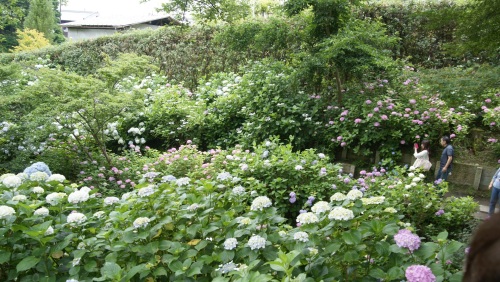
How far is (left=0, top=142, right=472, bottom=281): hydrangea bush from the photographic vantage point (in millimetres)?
1896

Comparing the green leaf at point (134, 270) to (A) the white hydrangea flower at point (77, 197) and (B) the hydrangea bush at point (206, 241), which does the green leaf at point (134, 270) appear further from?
(A) the white hydrangea flower at point (77, 197)

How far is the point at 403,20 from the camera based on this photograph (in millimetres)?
9031

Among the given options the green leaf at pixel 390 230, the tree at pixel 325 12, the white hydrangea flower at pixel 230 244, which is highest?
the tree at pixel 325 12

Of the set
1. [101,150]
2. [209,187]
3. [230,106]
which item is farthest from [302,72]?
[209,187]

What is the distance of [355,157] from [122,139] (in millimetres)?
3903

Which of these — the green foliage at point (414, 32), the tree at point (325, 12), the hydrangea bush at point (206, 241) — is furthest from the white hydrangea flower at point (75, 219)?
the green foliage at point (414, 32)

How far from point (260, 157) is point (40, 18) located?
29.1 m

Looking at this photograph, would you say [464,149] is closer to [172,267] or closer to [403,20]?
[403,20]

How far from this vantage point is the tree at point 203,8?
6.05 meters

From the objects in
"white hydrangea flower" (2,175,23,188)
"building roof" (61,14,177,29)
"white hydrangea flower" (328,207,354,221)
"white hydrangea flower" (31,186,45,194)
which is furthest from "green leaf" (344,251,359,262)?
"building roof" (61,14,177,29)

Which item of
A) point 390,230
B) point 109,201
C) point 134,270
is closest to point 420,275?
point 390,230

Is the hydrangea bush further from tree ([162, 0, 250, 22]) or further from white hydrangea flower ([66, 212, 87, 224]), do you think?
tree ([162, 0, 250, 22])

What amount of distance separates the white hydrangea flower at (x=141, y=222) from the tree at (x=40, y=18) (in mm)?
30608

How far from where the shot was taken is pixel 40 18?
1137 inches
